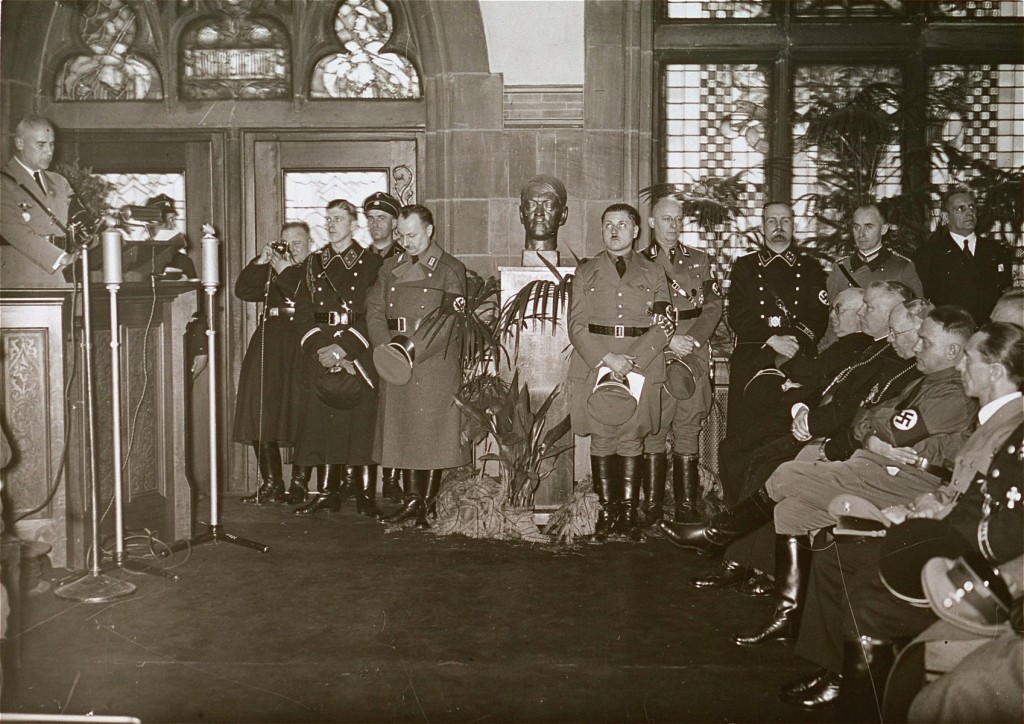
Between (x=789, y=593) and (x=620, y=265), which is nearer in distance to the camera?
(x=789, y=593)

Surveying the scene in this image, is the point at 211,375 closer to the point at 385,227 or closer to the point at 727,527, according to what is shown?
the point at 385,227

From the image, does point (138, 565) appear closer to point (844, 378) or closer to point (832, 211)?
point (844, 378)

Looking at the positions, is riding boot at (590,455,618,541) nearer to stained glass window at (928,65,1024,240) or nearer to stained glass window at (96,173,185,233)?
stained glass window at (928,65,1024,240)

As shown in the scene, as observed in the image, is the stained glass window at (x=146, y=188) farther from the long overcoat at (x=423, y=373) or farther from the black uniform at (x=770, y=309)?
the black uniform at (x=770, y=309)

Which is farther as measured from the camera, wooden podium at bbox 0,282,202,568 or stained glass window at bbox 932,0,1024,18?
stained glass window at bbox 932,0,1024,18

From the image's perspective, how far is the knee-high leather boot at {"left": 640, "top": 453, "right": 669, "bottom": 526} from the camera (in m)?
5.73

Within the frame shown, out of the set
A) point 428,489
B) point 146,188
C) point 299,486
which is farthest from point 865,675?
point 146,188

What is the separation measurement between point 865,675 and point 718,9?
5000mm

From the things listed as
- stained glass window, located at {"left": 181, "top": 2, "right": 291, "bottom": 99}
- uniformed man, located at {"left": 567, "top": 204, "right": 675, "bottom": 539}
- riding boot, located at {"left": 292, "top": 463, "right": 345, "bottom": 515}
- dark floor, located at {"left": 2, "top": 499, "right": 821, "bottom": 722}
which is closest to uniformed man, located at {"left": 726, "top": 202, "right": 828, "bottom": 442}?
uniformed man, located at {"left": 567, "top": 204, "right": 675, "bottom": 539}

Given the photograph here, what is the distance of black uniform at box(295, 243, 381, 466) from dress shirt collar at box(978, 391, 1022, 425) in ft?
12.5

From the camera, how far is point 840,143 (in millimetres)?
6684

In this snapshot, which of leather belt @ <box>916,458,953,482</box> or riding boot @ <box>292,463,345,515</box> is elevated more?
leather belt @ <box>916,458,953,482</box>

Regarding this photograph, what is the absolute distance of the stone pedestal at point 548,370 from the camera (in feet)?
19.4

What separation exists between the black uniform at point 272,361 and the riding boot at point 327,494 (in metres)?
0.39
